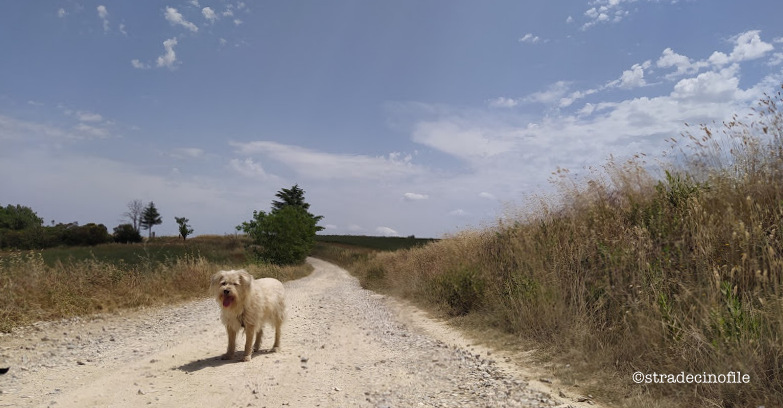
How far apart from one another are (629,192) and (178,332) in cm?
895

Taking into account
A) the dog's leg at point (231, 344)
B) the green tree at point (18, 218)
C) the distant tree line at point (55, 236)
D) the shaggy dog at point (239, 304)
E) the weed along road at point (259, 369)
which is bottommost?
the weed along road at point (259, 369)

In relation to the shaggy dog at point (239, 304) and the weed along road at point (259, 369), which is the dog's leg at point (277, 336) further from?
the shaggy dog at point (239, 304)

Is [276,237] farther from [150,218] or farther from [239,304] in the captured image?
[150,218]

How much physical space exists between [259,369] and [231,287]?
1.16 m

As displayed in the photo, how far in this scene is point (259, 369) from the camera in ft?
18.5

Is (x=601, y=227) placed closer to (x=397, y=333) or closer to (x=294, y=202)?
(x=397, y=333)

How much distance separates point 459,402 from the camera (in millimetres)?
4453

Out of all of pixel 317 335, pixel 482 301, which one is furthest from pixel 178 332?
pixel 482 301

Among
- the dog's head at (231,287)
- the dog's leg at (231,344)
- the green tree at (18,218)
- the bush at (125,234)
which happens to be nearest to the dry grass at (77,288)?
the dog's leg at (231,344)

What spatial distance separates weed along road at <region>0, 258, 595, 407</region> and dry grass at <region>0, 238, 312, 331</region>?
2.22 ft

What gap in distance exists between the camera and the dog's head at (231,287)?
19.4 ft

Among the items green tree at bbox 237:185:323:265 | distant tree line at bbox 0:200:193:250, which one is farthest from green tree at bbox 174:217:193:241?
green tree at bbox 237:185:323:265

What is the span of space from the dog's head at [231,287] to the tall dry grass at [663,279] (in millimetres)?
4427

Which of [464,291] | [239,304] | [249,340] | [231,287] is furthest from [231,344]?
[464,291]
